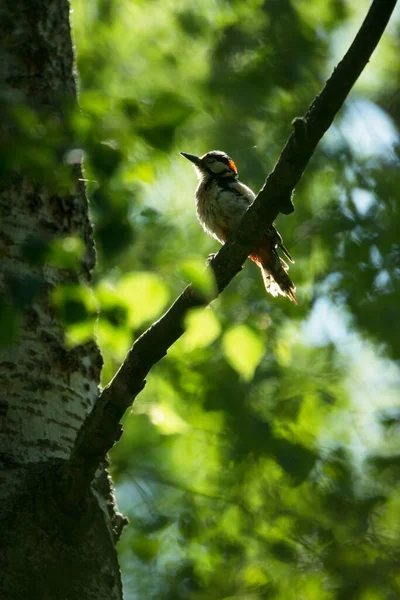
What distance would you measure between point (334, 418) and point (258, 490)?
153 centimetres

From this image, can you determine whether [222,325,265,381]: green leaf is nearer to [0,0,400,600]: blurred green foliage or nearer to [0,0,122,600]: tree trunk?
[0,0,122,600]: tree trunk

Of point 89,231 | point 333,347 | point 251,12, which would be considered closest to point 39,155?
point 89,231

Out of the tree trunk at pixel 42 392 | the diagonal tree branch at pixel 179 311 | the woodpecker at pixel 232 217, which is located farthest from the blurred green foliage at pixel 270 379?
the diagonal tree branch at pixel 179 311

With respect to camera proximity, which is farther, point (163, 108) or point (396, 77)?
point (396, 77)

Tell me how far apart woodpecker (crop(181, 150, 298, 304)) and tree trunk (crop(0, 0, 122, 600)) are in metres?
1.96

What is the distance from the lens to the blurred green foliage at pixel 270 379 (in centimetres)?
573

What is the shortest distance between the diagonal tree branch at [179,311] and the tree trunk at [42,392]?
0.14 m

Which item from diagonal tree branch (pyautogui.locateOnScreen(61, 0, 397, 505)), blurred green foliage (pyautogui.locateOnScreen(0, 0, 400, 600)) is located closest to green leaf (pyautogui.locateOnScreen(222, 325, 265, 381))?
diagonal tree branch (pyautogui.locateOnScreen(61, 0, 397, 505))

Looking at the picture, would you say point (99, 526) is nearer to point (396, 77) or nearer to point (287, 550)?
point (287, 550)

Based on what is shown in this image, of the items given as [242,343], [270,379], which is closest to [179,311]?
[242,343]

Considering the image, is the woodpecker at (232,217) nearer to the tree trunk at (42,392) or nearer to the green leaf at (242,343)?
the tree trunk at (42,392)

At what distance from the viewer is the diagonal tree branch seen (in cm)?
245

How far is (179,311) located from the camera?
8.66 ft

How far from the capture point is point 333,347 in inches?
282
